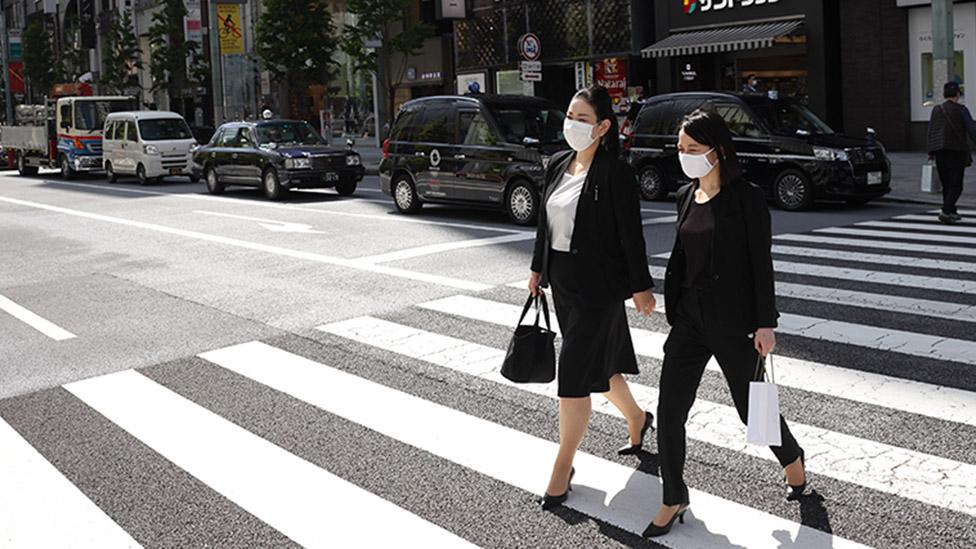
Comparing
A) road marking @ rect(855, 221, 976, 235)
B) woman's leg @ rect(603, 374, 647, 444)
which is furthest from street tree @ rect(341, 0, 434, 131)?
woman's leg @ rect(603, 374, 647, 444)

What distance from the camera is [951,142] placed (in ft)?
44.4

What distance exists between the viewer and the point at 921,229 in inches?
534

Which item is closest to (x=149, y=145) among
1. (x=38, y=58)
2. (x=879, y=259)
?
(x=879, y=259)

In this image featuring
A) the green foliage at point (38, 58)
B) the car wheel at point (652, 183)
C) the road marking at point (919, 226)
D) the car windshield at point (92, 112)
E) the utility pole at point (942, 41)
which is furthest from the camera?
the green foliage at point (38, 58)

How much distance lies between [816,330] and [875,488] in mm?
3354

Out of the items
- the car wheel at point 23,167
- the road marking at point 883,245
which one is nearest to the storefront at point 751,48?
the road marking at point 883,245

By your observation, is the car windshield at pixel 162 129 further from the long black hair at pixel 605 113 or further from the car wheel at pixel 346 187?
the long black hair at pixel 605 113

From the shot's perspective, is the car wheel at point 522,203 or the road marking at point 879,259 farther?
the car wheel at point 522,203

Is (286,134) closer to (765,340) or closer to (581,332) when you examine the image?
(581,332)

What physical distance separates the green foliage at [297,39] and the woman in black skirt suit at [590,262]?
112 ft

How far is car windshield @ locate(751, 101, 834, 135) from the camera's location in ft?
54.2

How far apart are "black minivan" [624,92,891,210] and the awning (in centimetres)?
792

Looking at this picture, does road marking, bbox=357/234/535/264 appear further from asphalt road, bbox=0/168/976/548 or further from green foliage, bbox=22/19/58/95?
green foliage, bbox=22/19/58/95

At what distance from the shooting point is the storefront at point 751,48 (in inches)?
990
